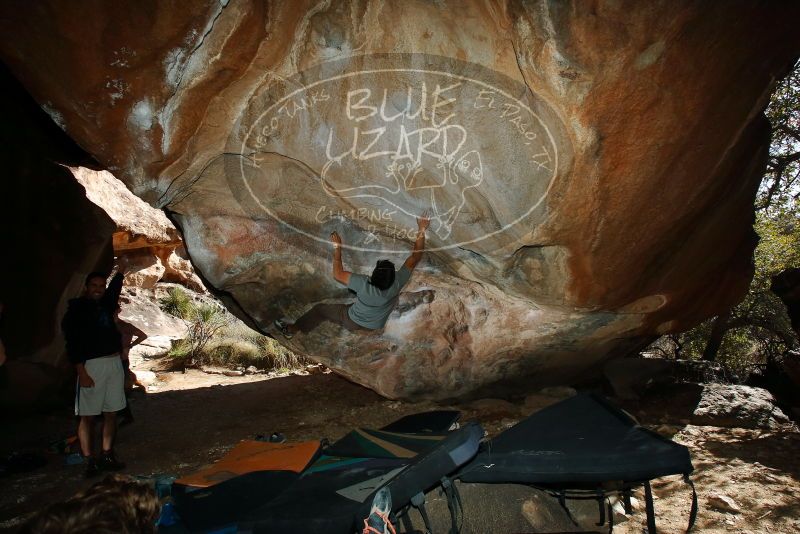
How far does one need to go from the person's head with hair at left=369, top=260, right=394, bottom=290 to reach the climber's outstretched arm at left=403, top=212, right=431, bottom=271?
165mm

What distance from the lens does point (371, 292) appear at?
4.45m

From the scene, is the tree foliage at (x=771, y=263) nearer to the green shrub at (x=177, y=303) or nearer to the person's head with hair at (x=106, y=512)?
the person's head with hair at (x=106, y=512)

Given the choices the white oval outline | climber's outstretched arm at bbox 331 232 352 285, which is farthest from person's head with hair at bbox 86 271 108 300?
climber's outstretched arm at bbox 331 232 352 285

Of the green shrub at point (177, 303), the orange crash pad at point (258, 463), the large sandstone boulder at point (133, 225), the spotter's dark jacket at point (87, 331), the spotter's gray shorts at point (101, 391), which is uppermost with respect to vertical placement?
the large sandstone boulder at point (133, 225)

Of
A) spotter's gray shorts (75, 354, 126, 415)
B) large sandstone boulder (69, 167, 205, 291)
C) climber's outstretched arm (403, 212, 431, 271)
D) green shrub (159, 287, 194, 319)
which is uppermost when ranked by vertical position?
large sandstone boulder (69, 167, 205, 291)

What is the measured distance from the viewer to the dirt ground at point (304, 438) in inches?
123

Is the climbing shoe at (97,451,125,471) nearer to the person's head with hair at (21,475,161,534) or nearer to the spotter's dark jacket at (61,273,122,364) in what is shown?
the spotter's dark jacket at (61,273,122,364)

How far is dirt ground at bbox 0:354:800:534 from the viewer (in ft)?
10.2

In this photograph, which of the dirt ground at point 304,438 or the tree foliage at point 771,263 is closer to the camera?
the dirt ground at point 304,438

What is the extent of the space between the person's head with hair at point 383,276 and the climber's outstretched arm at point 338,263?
0.24 meters

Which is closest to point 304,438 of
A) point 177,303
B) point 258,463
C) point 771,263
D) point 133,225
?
point 258,463

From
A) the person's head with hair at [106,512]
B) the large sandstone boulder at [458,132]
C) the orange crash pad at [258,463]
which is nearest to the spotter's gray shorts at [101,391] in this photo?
the large sandstone boulder at [458,132]

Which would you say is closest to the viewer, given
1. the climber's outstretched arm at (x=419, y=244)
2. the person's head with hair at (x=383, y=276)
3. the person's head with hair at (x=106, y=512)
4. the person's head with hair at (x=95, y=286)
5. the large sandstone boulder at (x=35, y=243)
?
the person's head with hair at (x=106, y=512)

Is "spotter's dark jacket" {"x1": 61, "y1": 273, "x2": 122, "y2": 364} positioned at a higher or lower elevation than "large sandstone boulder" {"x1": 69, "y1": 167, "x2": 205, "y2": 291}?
lower
